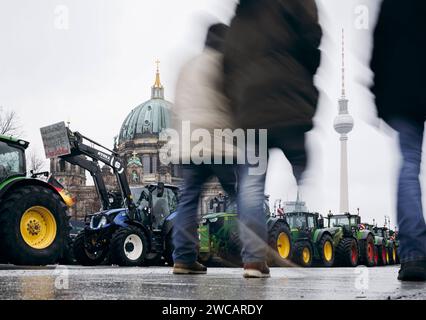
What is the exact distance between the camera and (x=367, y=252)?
65.5 feet

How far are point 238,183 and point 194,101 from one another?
588 mm

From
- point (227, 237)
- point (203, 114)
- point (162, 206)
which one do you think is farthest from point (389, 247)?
point (203, 114)

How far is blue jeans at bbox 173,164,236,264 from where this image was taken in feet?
14.3

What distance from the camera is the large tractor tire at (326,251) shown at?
57.0 feet

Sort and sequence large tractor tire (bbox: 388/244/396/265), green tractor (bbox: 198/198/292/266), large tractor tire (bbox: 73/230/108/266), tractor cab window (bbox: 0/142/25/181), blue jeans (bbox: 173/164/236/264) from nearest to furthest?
blue jeans (bbox: 173/164/236/264)
tractor cab window (bbox: 0/142/25/181)
large tractor tire (bbox: 73/230/108/266)
green tractor (bbox: 198/198/292/266)
large tractor tire (bbox: 388/244/396/265)

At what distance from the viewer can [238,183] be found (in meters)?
4.16

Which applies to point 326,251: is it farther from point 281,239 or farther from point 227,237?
point 227,237

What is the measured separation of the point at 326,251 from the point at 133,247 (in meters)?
6.79

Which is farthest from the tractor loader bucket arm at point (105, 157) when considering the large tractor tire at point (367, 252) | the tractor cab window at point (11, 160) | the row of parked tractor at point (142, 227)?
the large tractor tire at point (367, 252)

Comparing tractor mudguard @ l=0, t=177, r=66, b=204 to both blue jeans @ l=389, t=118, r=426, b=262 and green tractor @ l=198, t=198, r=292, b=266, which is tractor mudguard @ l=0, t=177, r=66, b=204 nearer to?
blue jeans @ l=389, t=118, r=426, b=262

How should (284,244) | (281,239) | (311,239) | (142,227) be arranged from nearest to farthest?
(142,227) → (281,239) → (284,244) → (311,239)

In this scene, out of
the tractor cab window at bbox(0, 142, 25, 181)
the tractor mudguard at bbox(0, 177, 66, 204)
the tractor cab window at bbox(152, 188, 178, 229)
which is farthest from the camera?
the tractor cab window at bbox(152, 188, 178, 229)

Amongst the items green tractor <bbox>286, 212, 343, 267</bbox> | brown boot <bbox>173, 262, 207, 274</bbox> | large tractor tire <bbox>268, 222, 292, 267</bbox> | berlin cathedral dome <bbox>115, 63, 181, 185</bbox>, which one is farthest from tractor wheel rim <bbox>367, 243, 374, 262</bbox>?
berlin cathedral dome <bbox>115, 63, 181, 185</bbox>
